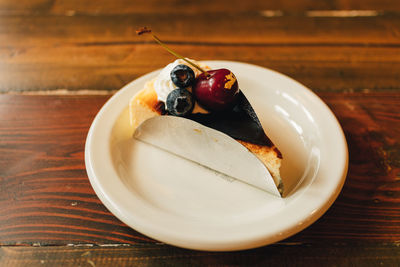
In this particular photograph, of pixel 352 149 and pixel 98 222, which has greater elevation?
pixel 352 149

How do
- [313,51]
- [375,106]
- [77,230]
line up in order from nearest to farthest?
[77,230] < [375,106] < [313,51]

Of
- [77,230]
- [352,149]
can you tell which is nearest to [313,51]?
[352,149]

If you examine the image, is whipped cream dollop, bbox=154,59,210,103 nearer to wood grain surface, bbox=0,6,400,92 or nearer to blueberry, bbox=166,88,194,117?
blueberry, bbox=166,88,194,117

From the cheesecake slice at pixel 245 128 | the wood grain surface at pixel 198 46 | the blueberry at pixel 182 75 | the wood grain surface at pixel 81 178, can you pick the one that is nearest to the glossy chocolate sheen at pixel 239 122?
the cheesecake slice at pixel 245 128

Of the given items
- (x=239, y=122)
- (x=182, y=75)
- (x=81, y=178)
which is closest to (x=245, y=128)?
(x=239, y=122)

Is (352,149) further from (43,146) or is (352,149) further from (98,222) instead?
(43,146)

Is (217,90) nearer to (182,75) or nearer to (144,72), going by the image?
(182,75)

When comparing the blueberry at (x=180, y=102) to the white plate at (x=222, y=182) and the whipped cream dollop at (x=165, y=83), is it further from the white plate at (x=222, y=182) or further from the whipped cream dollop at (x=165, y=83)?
the white plate at (x=222, y=182)
